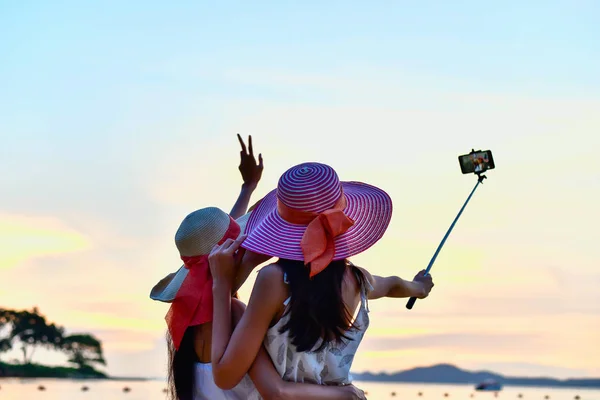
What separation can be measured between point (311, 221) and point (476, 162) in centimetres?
110

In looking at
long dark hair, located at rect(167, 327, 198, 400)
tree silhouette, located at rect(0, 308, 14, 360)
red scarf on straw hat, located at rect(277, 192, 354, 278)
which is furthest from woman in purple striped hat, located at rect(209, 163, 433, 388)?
tree silhouette, located at rect(0, 308, 14, 360)

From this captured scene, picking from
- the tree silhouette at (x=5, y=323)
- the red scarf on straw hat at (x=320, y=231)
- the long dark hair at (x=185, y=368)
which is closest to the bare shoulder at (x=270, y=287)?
the red scarf on straw hat at (x=320, y=231)

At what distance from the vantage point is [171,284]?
3969 millimetres

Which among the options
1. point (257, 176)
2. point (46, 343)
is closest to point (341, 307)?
point (257, 176)

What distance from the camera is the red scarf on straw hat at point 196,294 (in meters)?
3.80

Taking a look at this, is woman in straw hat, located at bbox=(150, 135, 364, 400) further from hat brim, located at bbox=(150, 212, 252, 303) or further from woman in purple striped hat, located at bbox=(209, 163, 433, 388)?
woman in purple striped hat, located at bbox=(209, 163, 433, 388)

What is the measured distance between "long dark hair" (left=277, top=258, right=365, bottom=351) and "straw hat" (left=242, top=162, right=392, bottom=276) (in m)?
0.06

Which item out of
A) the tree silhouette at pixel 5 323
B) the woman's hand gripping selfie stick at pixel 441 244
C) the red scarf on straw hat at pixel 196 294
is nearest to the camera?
the red scarf on straw hat at pixel 196 294

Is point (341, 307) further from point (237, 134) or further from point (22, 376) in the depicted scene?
point (22, 376)

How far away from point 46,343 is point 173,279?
170ft

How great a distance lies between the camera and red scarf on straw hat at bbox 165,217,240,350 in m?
3.80

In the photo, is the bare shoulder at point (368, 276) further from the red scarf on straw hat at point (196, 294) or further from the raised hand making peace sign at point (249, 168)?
the raised hand making peace sign at point (249, 168)

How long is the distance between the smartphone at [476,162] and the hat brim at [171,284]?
0.93 metres

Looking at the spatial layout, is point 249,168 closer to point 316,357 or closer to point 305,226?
point 305,226
